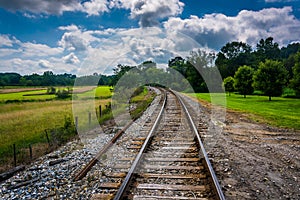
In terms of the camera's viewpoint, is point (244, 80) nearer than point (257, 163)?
No

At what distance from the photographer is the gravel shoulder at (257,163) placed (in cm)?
380

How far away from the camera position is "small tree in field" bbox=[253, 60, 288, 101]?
22766mm

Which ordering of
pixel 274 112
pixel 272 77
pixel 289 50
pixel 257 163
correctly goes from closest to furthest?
pixel 257 163, pixel 274 112, pixel 272 77, pixel 289 50

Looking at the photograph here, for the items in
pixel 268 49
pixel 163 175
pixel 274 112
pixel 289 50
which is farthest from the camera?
pixel 289 50

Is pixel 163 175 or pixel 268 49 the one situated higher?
pixel 268 49

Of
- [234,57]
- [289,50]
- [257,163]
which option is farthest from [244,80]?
[289,50]

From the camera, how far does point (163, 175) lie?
4.36 metres

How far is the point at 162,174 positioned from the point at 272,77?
2274cm

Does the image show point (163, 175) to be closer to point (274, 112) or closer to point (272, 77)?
point (274, 112)

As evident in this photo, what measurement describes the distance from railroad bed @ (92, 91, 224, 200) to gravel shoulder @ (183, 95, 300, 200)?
35 centimetres

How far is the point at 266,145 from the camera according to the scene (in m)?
6.45

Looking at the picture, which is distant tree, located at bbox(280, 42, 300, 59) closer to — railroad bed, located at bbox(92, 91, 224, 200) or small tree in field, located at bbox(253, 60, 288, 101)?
small tree in field, located at bbox(253, 60, 288, 101)

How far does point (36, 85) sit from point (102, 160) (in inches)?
2174

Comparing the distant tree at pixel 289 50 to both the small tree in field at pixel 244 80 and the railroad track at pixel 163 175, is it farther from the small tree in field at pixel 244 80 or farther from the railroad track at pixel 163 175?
the railroad track at pixel 163 175
